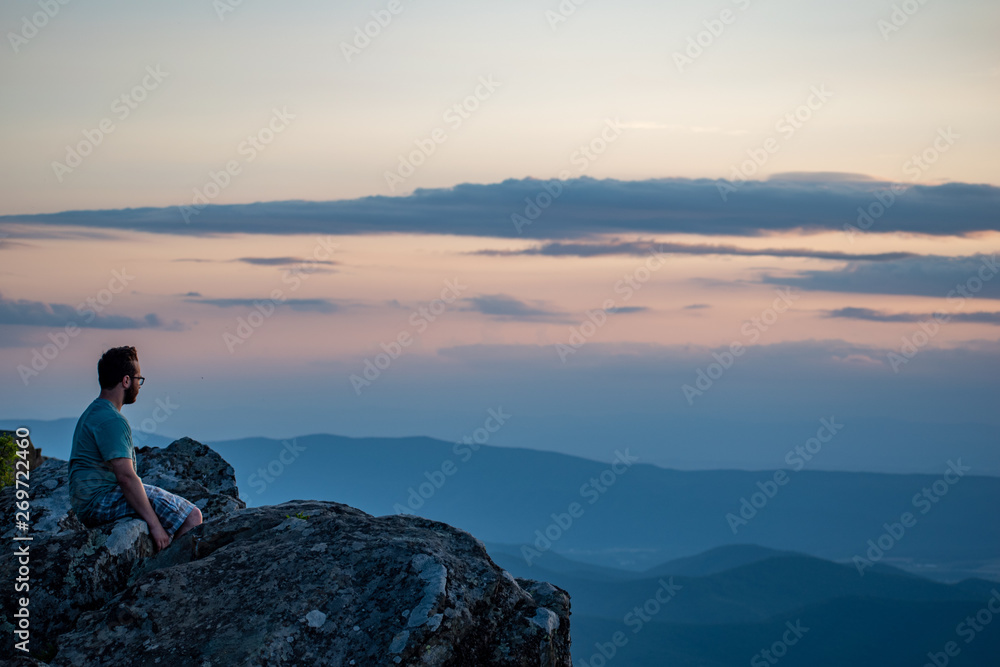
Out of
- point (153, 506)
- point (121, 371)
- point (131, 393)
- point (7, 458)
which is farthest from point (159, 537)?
point (7, 458)

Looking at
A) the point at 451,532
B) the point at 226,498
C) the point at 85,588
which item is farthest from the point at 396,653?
the point at 226,498

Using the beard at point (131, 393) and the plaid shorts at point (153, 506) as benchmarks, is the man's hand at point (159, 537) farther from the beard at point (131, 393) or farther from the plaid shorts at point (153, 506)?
the beard at point (131, 393)

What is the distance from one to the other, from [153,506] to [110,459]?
130cm

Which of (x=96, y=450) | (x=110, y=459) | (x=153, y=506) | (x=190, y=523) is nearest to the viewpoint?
(x=110, y=459)

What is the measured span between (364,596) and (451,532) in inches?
87.0

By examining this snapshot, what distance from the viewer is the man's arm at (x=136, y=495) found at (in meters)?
12.8

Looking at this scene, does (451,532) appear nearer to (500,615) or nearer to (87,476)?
(500,615)

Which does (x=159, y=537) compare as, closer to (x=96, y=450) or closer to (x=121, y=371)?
(x=96, y=450)

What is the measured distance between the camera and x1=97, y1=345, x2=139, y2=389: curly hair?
1270 cm

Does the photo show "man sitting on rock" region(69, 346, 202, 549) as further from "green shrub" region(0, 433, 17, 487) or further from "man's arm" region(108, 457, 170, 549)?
"green shrub" region(0, 433, 17, 487)

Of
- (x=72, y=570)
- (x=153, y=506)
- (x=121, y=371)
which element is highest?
(x=121, y=371)

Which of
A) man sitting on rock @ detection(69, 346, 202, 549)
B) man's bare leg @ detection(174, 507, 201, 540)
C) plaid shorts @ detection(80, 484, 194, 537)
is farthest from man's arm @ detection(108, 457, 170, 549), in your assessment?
man's bare leg @ detection(174, 507, 201, 540)

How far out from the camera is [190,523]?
13938mm

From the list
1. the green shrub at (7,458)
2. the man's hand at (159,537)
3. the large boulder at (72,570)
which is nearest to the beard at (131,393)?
the large boulder at (72,570)
